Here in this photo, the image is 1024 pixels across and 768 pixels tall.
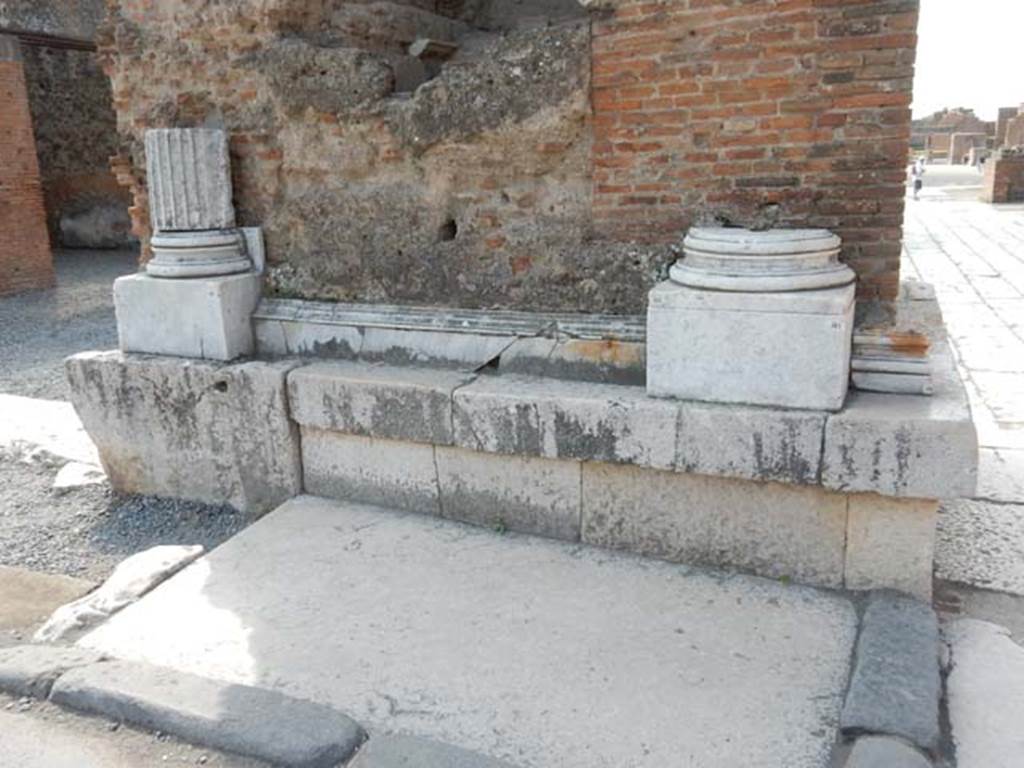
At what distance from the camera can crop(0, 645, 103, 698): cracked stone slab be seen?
3.08 m

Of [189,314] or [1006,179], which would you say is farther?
[1006,179]

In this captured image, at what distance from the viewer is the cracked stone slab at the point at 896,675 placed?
262cm

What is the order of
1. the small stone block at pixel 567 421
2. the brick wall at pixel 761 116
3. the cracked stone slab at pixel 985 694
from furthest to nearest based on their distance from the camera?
the small stone block at pixel 567 421
the brick wall at pixel 761 116
the cracked stone slab at pixel 985 694

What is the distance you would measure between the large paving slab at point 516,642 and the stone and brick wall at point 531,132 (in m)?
1.34

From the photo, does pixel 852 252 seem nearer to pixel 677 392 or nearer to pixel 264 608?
pixel 677 392

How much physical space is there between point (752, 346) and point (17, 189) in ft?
Result: 40.4

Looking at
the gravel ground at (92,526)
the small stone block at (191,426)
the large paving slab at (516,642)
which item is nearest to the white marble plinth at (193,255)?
the small stone block at (191,426)

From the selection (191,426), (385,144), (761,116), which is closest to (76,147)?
(191,426)

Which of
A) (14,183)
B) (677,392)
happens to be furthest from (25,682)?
(14,183)

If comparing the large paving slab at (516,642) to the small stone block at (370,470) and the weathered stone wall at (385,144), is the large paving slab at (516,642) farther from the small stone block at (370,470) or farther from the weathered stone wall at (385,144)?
the weathered stone wall at (385,144)

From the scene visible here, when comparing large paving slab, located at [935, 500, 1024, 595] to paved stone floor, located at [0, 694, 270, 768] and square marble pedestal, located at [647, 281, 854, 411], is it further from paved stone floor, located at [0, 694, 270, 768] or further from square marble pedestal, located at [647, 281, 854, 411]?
paved stone floor, located at [0, 694, 270, 768]

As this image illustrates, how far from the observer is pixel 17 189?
12.3 m

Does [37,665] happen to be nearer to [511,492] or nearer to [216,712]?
[216,712]

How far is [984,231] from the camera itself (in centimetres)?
1625
